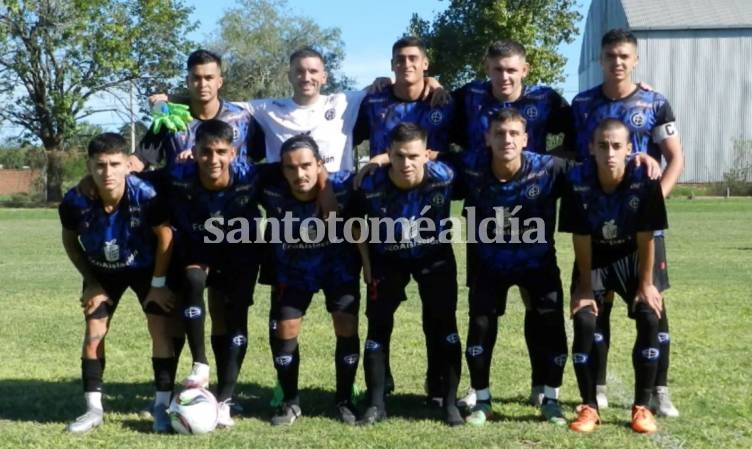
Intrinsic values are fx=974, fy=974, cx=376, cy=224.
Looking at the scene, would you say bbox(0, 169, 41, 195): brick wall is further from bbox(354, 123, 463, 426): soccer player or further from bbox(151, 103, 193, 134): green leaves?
bbox(354, 123, 463, 426): soccer player

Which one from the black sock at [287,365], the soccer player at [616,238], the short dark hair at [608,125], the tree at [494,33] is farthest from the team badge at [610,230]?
the tree at [494,33]

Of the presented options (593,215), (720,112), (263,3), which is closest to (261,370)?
(593,215)

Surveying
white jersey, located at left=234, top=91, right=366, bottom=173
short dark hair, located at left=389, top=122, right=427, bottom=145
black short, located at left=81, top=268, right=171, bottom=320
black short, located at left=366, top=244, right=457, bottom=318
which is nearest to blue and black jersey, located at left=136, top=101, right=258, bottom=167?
white jersey, located at left=234, top=91, right=366, bottom=173

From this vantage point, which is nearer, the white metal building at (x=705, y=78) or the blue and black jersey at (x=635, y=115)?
the blue and black jersey at (x=635, y=115)

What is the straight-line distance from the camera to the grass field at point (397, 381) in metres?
5.33

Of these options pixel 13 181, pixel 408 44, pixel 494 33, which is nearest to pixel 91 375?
pixel 408 44

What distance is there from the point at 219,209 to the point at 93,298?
94 cm

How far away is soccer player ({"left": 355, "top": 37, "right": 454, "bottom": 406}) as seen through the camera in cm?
620

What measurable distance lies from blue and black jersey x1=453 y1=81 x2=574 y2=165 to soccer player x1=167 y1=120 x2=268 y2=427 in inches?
55.9

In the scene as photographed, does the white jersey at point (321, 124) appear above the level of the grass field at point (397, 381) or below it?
above

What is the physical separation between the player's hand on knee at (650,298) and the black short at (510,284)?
1.51 ft

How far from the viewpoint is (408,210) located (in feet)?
19.2

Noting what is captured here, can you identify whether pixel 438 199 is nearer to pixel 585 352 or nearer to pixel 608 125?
pixel 608 125

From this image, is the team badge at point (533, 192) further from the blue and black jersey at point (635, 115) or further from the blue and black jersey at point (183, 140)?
the blue and black jersey at point (183, 140)
